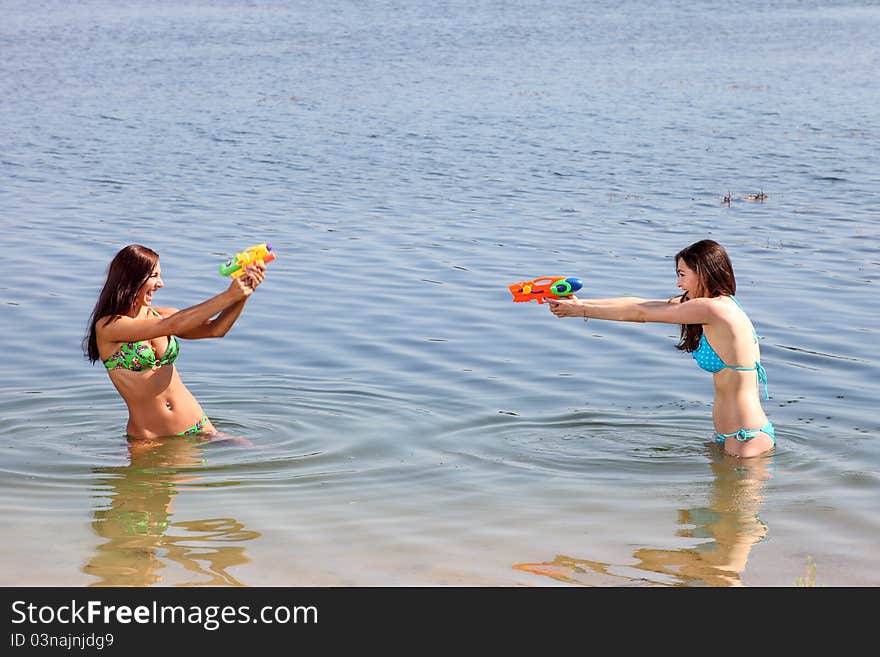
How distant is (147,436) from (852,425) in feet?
16.3

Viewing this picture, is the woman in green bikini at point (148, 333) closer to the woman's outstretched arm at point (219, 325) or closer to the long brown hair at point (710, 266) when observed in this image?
the woman's outstretched arm at point (219, 325)

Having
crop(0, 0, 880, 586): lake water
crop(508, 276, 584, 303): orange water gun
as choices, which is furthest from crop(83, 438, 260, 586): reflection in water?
crop(508, 276, 584, 303): orange water gun

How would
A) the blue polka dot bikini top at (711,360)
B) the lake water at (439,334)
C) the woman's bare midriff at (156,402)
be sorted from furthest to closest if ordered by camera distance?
the woman's bare midriff at (156,402) < the blue polka dot bikini top at (711,360) < the lake water at (439,334)

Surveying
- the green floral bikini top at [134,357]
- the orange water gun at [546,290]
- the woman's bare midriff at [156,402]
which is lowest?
the woman's bare midriff at [156,402]

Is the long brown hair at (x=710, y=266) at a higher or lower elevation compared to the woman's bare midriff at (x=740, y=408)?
higher

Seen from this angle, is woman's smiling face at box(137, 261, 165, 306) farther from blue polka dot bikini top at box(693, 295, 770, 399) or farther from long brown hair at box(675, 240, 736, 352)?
blue polka dot bikini top at box(693, 295, 770, 399)

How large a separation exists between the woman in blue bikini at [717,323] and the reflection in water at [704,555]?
0.39 m

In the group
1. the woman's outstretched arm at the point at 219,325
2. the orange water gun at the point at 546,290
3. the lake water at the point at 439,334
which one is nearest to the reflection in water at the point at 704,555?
the lake water at the point at 439,334

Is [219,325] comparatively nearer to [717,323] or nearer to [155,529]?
[155,529]

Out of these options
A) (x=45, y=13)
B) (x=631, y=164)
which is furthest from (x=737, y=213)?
(x=45, y=13)

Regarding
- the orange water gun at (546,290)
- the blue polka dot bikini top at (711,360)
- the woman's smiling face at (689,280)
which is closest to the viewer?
the orange water gun at (546,290)

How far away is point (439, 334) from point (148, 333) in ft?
15.0

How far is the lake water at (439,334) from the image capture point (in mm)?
6863
